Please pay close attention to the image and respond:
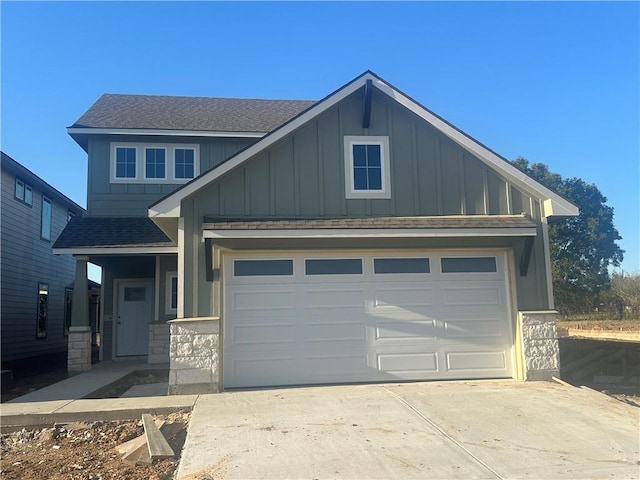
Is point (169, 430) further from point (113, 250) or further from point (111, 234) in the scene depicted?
point (111, 234)

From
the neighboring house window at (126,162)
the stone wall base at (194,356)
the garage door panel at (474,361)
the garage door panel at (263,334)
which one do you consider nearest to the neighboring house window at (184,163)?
the neighboring house window at (126,162)

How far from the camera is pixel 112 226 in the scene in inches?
516

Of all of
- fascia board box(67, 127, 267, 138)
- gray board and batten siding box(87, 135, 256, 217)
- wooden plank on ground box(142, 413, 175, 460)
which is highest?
fascia board box(67, 127, 267, 138)

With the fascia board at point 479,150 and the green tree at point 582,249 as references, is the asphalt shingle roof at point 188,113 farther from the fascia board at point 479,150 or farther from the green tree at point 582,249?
the green tree at point 582,249

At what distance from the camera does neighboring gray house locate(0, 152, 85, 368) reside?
14125mm

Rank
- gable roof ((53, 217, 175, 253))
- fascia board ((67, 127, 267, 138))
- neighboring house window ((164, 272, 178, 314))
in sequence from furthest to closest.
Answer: fascia board ((67, 127, 267, 138)) → neighboring house window ((164, 272, 178, 314)) → gable roof ((53, 217, 175, 253))

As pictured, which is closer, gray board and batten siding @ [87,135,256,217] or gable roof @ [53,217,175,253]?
gable roof @ [53,217,175,253]

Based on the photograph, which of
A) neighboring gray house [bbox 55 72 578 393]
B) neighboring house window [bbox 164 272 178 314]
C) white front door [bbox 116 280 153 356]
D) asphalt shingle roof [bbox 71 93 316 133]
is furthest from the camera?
white front door [bbox 116 280 153 356]

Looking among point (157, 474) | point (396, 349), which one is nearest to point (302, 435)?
point (157, 474)

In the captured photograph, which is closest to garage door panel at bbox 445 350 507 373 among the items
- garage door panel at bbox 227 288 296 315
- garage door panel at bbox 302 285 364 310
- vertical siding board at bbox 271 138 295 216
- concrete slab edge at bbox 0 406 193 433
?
garage door panel at bbox 302 285 364 310

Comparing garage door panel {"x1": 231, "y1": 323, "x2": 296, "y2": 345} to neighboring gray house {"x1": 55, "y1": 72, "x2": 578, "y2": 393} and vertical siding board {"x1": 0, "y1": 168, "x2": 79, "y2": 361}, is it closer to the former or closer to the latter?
neighboring gray house {"x1": 55, "y1": 72, "x2": 578, "y2": 393}

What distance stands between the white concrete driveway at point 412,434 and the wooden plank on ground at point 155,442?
0.28 meters

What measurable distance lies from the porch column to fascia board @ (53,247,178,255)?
421mm

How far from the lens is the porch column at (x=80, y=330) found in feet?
39.7
